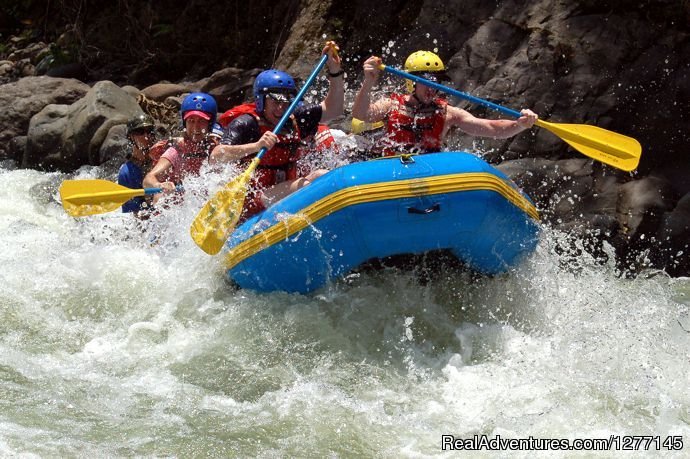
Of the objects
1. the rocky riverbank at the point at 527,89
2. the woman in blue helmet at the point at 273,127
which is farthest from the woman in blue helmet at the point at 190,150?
the rocky riverbank at the point at 527,89

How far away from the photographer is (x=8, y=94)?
37.6ft

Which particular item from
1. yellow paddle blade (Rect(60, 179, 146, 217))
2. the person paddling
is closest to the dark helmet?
the person paddling

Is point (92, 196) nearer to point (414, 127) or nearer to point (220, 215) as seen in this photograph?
point (220, 215)

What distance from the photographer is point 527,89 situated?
328 inches

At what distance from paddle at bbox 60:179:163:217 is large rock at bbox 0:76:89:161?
197 inches

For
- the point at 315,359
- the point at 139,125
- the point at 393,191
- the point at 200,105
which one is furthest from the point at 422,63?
the point at 139,125

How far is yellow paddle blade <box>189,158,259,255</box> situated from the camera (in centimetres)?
526

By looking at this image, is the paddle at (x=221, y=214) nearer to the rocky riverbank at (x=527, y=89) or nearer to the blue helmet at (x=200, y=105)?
the blue helmet at (x=200, y=105)

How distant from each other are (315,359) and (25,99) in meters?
7.79

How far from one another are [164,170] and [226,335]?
171 cm

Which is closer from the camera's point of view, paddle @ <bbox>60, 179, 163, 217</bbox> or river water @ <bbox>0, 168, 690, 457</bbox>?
river water @ <bbox>0, 168, 690, 457</bbox>

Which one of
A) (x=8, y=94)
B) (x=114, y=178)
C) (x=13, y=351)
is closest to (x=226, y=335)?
(x=13, y=351)

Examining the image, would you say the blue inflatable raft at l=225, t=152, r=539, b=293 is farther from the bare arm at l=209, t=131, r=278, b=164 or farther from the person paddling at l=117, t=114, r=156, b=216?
the person paddling at l=117, t=114, r=156, b=216

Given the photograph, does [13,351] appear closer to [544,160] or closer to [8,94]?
[544,160]
